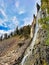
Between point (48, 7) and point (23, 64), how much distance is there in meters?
19.7

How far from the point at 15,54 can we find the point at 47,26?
975 inches

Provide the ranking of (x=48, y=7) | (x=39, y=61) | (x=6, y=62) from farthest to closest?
(x=6, y=62) < (x=39, y=61) < (x=48, y=7)

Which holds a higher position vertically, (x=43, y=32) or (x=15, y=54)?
(x=43, y=32)

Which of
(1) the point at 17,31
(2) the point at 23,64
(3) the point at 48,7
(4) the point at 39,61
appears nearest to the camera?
(3) the point at 48,7

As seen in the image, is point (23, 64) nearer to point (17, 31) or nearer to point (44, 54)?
point (44, 54)

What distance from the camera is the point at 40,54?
43.6 meters

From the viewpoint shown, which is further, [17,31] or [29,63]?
[17,31]

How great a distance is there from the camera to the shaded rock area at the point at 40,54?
4226cm

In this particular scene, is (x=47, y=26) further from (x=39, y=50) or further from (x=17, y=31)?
(x=17, y=31)

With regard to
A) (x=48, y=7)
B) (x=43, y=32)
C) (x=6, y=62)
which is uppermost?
(x=48, y=7)

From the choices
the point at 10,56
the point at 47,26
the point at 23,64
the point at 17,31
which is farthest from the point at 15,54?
the point at 17,31

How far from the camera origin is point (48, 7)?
2942 cm

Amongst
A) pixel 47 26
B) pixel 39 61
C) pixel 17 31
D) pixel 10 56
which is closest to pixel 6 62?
pixel 10 56

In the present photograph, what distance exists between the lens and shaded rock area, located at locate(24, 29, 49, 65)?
42256mm
